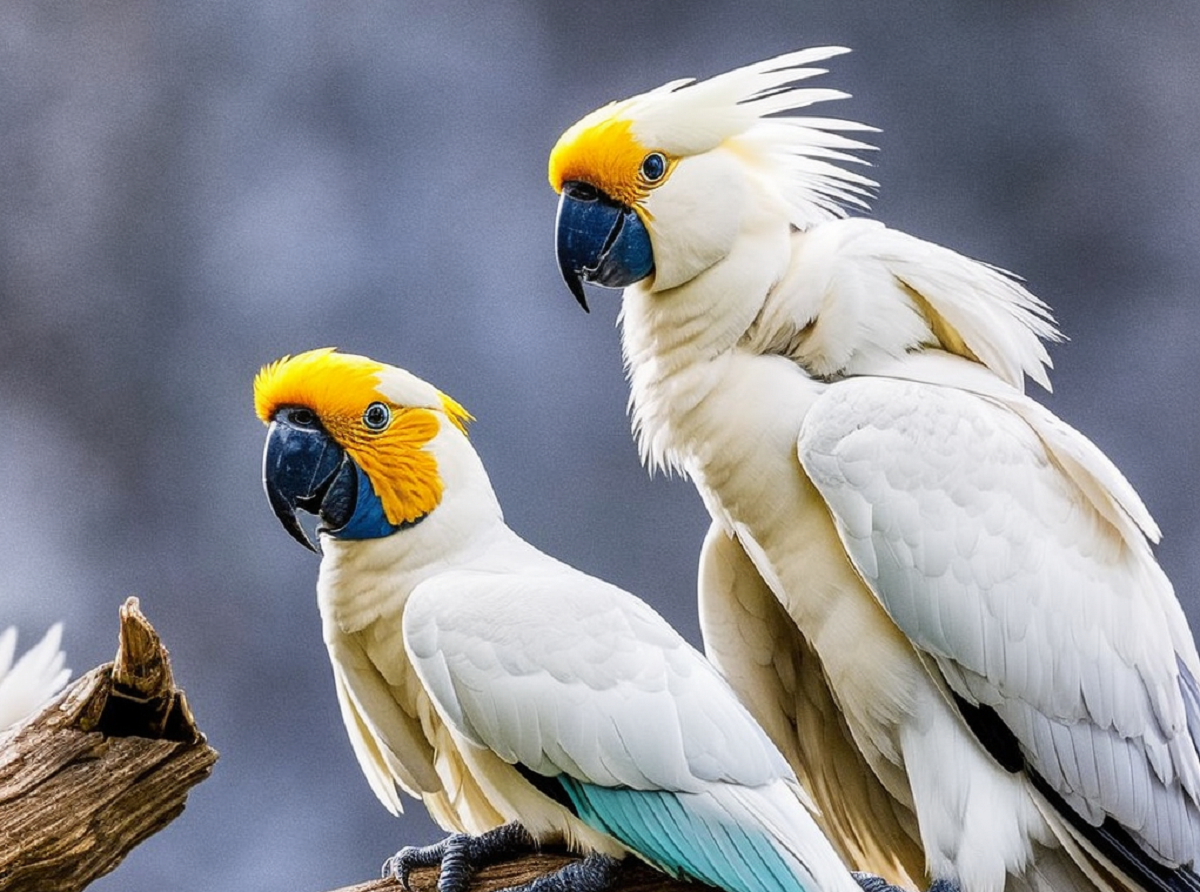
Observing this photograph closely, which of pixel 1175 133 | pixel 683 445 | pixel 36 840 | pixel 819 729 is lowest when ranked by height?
pixel 819 729

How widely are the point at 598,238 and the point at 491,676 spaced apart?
624mm

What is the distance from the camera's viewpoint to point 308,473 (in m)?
1.94

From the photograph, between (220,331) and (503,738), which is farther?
(220,331)

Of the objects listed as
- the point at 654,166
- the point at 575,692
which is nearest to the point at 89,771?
the point at 575,692

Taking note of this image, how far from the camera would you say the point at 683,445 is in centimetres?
210

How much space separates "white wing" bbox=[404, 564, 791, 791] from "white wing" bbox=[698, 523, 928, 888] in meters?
0.39

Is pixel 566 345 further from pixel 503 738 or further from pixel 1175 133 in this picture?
pixel 503 738

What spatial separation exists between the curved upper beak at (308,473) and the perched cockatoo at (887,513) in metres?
0.40

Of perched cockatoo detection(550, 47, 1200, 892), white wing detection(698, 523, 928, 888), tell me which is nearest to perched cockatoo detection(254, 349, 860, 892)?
perched cockatoo detection(550, 47, 1200, 892)

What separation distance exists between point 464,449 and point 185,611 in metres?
1.34

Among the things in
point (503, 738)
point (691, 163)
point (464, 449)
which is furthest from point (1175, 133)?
point (503, 738)

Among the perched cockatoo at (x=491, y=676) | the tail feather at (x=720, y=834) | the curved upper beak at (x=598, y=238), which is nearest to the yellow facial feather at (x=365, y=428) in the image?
the perched cockatoo at (x=491, y=676)

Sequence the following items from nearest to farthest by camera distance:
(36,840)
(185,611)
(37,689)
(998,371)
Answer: (36,840)
(37,689)
(998,371)
(185,611)

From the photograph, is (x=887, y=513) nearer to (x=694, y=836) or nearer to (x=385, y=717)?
(x=694, y=836)
